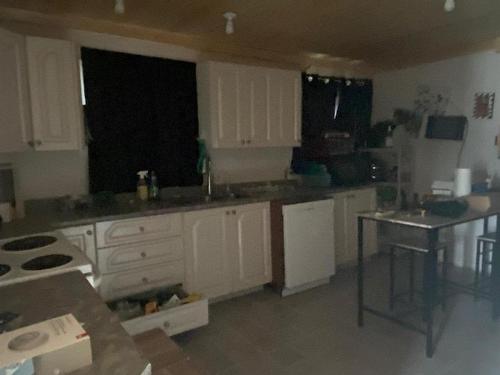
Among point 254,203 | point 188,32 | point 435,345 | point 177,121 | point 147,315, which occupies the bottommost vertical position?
point 435,345

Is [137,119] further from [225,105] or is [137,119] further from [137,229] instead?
[137,229]

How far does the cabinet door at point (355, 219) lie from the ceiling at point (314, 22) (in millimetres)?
1476

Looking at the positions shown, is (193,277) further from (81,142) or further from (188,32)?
(188,32)

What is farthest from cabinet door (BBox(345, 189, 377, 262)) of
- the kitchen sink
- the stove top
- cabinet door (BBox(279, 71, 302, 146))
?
the stove top

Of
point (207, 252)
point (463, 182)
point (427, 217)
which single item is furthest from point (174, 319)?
point (463, 182)

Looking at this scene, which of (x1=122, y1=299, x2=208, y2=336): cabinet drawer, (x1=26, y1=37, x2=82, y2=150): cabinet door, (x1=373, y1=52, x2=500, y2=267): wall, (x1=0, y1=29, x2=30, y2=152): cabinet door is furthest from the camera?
(x1=373, y1=52, x2=500, y2=267): wall

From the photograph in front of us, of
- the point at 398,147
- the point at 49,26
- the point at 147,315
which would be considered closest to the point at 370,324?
the point at 147,315

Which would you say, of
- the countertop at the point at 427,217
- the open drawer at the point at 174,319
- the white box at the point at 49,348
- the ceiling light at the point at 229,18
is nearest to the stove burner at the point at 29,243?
the open drawer at the point at 174,319

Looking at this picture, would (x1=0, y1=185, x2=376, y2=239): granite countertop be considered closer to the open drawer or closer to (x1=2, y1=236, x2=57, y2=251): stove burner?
(x1=2, y1=236, x2=57, y2=251): stove burner

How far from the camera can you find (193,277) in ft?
9.46

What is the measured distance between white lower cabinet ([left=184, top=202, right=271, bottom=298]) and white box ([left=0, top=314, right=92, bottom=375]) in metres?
1.96

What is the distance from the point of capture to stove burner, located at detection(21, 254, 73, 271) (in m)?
1.44

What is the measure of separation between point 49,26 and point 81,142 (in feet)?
2.91

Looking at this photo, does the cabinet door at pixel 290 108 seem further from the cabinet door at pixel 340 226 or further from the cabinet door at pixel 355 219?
the cabinet door at pixel 355 219
